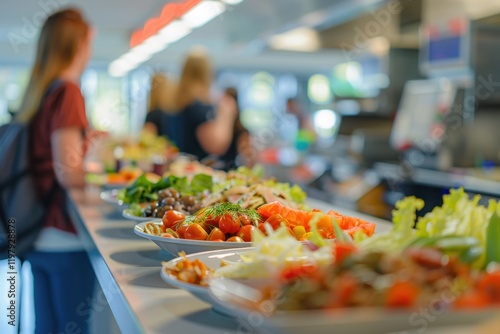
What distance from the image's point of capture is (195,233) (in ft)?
5.65

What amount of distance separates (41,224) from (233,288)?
2.16m

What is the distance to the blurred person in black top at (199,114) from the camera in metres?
5.54

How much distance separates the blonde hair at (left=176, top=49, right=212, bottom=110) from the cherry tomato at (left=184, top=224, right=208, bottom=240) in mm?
3920

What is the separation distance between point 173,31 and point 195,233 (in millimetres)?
6019

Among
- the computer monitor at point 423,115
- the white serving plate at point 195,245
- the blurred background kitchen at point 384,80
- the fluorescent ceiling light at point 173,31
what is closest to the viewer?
the white serving plate at point 195,245

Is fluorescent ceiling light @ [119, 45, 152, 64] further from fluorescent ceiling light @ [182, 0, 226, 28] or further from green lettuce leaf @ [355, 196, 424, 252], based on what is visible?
green lettuce leaf @ [355, 196, 424, 252]

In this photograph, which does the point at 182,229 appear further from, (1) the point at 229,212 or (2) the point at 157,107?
(2) the point at 157,107

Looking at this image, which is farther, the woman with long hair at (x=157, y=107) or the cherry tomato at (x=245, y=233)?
the woman with long hair at (x=157, y=107)

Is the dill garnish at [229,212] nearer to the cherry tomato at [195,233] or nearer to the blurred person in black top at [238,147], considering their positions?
the cherry tomato at [195,233]

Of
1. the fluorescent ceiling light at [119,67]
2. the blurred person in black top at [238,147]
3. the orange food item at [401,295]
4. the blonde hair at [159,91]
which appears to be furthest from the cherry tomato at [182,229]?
the fluorescent ceiling light at [119,67]

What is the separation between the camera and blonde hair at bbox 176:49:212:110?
5.62 metres

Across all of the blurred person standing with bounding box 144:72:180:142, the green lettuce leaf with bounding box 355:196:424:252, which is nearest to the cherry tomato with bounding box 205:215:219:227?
the green lettuce leaf with bounding box 355:196:424:252

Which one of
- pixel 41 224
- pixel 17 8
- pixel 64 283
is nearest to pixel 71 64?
pixel 41 224

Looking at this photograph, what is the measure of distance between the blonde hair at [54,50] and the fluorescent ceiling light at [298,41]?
174 inches
